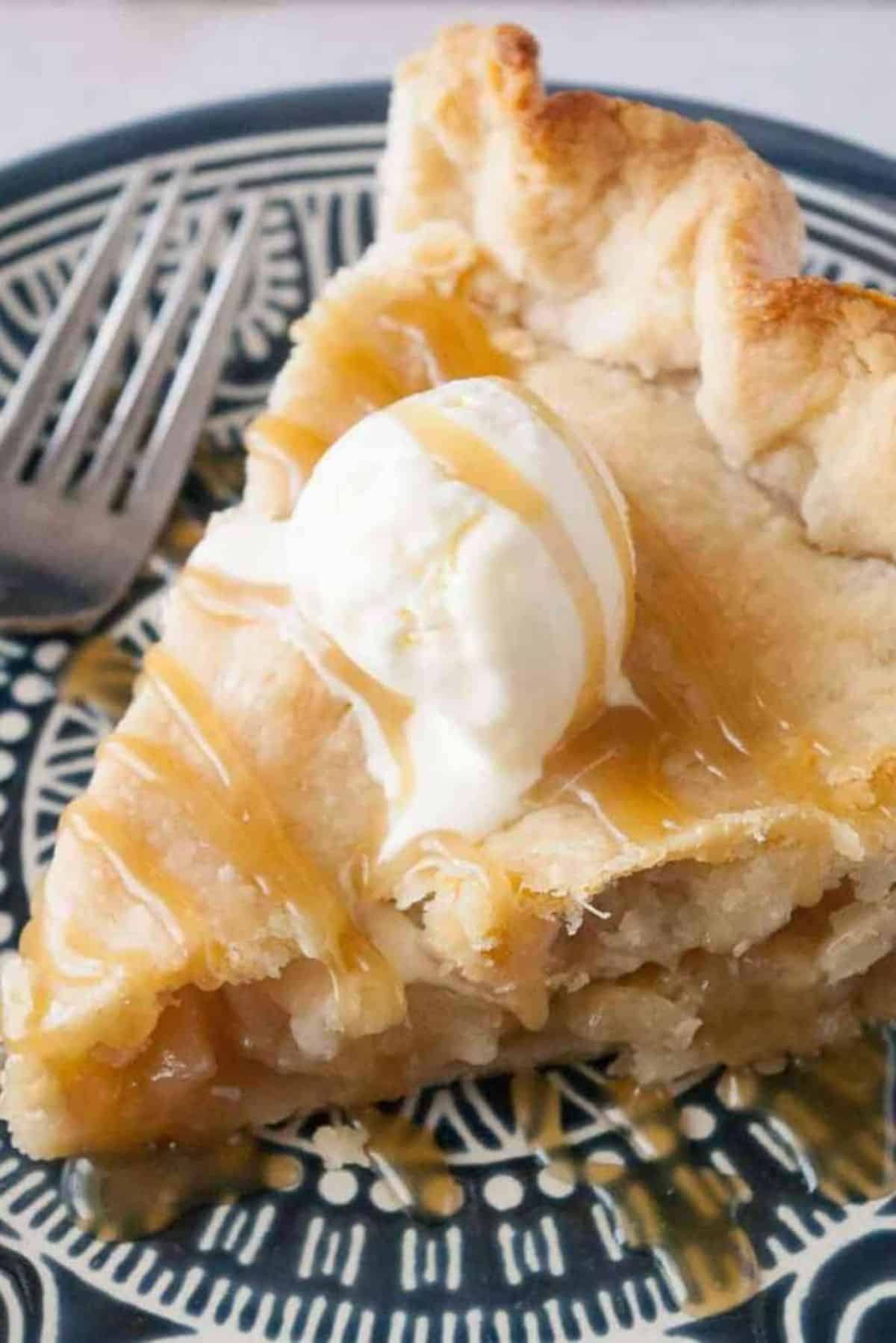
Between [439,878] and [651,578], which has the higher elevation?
[651,578]

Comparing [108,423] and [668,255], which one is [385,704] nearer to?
[668,255]

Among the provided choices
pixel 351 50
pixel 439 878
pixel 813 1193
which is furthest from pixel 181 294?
pixel 813 1193

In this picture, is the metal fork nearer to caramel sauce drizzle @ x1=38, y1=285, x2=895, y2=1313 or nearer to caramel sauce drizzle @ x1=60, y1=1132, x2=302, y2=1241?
caramel sauce drizzle @ x1=38, y1=285, x2=895, y2=1313

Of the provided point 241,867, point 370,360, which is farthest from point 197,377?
point 241,867

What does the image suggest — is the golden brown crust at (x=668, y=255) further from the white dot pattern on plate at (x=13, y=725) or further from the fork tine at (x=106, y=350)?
the white dot pattern on plate at (x=13, y=725)

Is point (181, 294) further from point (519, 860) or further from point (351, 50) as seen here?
point (519, 860)

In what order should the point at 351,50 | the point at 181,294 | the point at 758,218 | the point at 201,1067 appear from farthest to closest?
the point at 351,50 < the point at 181,294 < the point at 758,218 < the point at 201,1067

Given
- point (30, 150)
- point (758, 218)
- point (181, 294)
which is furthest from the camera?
point (30, 150)
